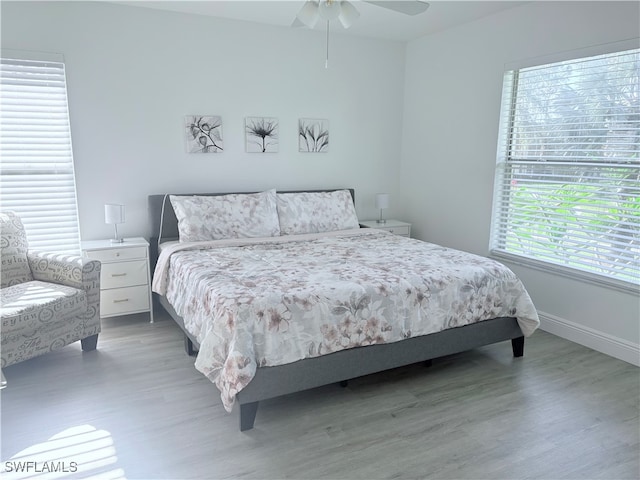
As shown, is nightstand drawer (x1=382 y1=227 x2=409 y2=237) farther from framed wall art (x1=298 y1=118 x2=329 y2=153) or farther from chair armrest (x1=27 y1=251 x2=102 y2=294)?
chair armrest (x1=27 y1=251 x2=102 y2=294)

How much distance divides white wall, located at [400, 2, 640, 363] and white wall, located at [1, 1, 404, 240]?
1.64ft

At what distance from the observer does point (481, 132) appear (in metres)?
4.30

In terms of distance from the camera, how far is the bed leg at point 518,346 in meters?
3.26

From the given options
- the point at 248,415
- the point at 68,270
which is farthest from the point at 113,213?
the point at 248,415

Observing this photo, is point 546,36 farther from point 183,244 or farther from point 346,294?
point 183,244

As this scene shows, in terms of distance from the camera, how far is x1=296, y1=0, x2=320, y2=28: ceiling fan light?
8.60 feet

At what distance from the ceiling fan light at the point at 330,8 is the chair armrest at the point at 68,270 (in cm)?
225

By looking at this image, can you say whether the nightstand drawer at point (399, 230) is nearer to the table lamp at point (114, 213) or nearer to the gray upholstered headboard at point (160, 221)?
the gray upholstered headboard at point (160, 221)

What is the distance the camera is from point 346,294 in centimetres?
259

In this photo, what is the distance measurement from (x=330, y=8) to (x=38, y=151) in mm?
2662

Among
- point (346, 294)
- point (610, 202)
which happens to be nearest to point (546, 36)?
point (610, 202)

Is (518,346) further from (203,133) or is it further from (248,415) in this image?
A: (203,133)

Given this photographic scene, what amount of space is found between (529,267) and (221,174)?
9.60ft

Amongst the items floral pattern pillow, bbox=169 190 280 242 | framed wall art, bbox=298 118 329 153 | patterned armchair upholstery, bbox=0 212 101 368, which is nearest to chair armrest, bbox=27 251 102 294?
patterned armchair upholstery, bbox=0 212 101 368
